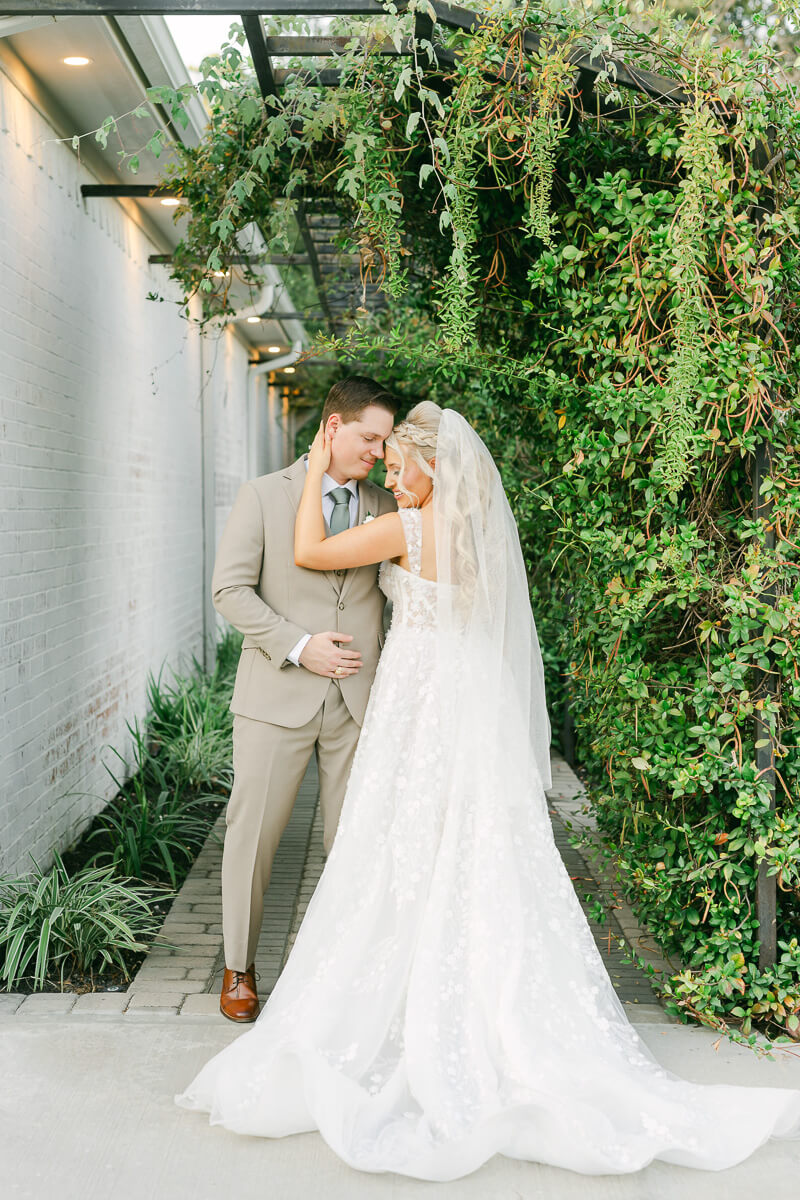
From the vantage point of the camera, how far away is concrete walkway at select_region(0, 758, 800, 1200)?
8.26ft

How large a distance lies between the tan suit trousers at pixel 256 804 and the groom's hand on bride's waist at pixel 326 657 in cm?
9

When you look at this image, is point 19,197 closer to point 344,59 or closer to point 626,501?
point 344,59

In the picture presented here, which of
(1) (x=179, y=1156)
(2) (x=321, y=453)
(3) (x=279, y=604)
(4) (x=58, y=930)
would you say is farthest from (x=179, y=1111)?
(2) (x=321, y=453)

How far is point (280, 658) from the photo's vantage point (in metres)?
3.41

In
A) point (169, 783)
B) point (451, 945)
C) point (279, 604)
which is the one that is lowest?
point (169, 783)

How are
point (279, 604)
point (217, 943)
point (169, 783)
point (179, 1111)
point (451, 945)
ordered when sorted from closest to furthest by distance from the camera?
point (179, 1111)
point (451, 945)
point (279, 604)
point (217, 943)
point (169, 783)

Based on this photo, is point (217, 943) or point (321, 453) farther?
point (217, 943)

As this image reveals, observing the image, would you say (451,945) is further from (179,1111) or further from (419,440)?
(419,440)

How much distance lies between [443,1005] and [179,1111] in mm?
756

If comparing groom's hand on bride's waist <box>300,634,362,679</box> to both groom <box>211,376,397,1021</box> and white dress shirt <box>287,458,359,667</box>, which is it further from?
white dress shirt <box>287,458,359,667</box>

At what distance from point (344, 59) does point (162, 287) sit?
4309 millimetres

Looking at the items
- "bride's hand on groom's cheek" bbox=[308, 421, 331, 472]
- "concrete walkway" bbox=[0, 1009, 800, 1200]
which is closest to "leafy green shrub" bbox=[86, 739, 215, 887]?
"concrete walkway" bbox=[0, 1009, 800, 1200]

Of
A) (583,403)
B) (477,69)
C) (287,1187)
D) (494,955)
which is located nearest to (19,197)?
(477,69)

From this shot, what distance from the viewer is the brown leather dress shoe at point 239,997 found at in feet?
11.2
